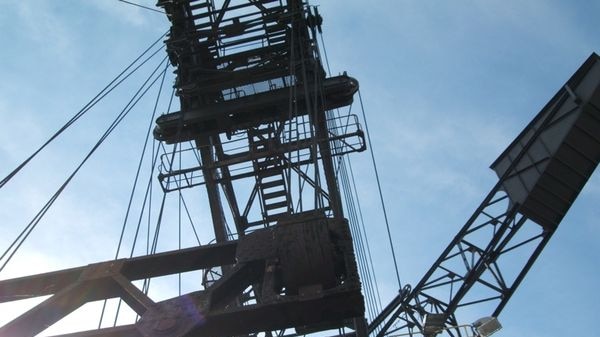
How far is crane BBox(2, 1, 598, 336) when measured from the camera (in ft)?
14.0

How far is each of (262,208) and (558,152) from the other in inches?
429

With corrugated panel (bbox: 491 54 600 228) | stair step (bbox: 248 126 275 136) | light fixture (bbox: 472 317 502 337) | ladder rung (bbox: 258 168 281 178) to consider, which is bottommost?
light fixture (bbox: 472 317 502 337)

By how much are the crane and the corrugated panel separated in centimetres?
7

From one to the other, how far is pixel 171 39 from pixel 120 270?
878 cm

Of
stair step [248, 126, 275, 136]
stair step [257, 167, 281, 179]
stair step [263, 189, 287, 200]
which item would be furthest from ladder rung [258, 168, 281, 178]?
stair step [248, 126, 275, 136]

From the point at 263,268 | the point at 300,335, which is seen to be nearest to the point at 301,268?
the point at 263,268

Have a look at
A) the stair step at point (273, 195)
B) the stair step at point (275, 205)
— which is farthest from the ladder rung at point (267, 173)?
the stair step at point (275, 205)

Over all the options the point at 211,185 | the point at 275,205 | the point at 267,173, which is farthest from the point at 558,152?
the point at 211,185

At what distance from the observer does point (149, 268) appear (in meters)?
4.90

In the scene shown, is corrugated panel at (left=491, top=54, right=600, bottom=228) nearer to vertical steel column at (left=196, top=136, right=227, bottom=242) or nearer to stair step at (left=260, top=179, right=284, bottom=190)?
stair step at (left=260, top=179, right=284, bottom=190)

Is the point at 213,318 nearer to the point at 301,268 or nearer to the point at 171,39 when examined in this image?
the point at 301,268

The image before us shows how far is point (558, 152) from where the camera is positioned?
1994 centimetres

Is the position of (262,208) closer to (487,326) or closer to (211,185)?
(211,185)

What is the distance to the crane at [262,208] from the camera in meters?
4.26
